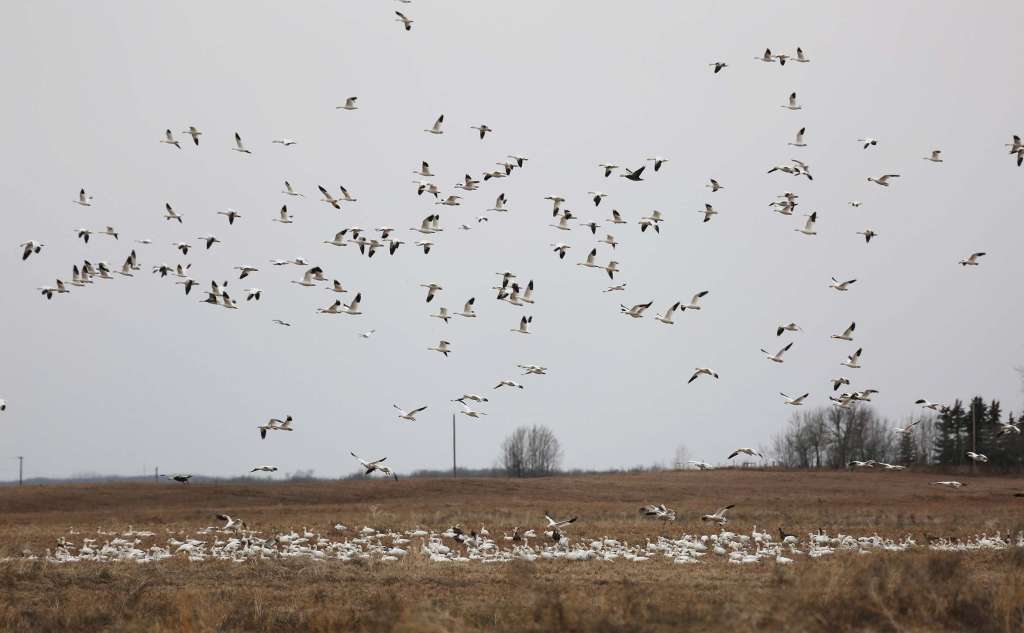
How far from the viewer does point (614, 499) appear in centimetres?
5959

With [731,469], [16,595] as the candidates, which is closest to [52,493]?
[16,595]

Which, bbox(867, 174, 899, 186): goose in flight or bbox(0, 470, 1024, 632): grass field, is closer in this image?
bbox(0, 470, 1024, 632): grass field

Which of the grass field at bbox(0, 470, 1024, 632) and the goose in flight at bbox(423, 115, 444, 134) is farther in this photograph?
the goose in flight at bbox(423, 115, 444, 134)

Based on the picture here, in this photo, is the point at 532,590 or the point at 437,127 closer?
the point at 532,590

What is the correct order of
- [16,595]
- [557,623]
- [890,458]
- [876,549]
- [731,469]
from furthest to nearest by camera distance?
[890,458]
[731,469]
[876,549]
[16,595]
[557,623]

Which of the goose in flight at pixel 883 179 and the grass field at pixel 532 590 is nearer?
the grass field at pixel 532 590

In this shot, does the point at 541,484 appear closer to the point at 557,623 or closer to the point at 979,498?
the point at 979,498

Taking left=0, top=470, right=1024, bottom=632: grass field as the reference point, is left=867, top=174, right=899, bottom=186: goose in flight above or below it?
above

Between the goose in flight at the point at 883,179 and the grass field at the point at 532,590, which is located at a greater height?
the goose in flight at the point at 883,179

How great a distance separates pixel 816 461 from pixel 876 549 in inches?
4081

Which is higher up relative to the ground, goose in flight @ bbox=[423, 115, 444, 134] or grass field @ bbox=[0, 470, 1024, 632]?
goose in flight @ bbox=[423, 115, 444, 134]

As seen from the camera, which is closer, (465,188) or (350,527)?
(350,527)

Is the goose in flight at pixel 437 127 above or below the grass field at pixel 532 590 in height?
above

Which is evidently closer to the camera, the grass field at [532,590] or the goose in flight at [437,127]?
the grass field at [532,590]
